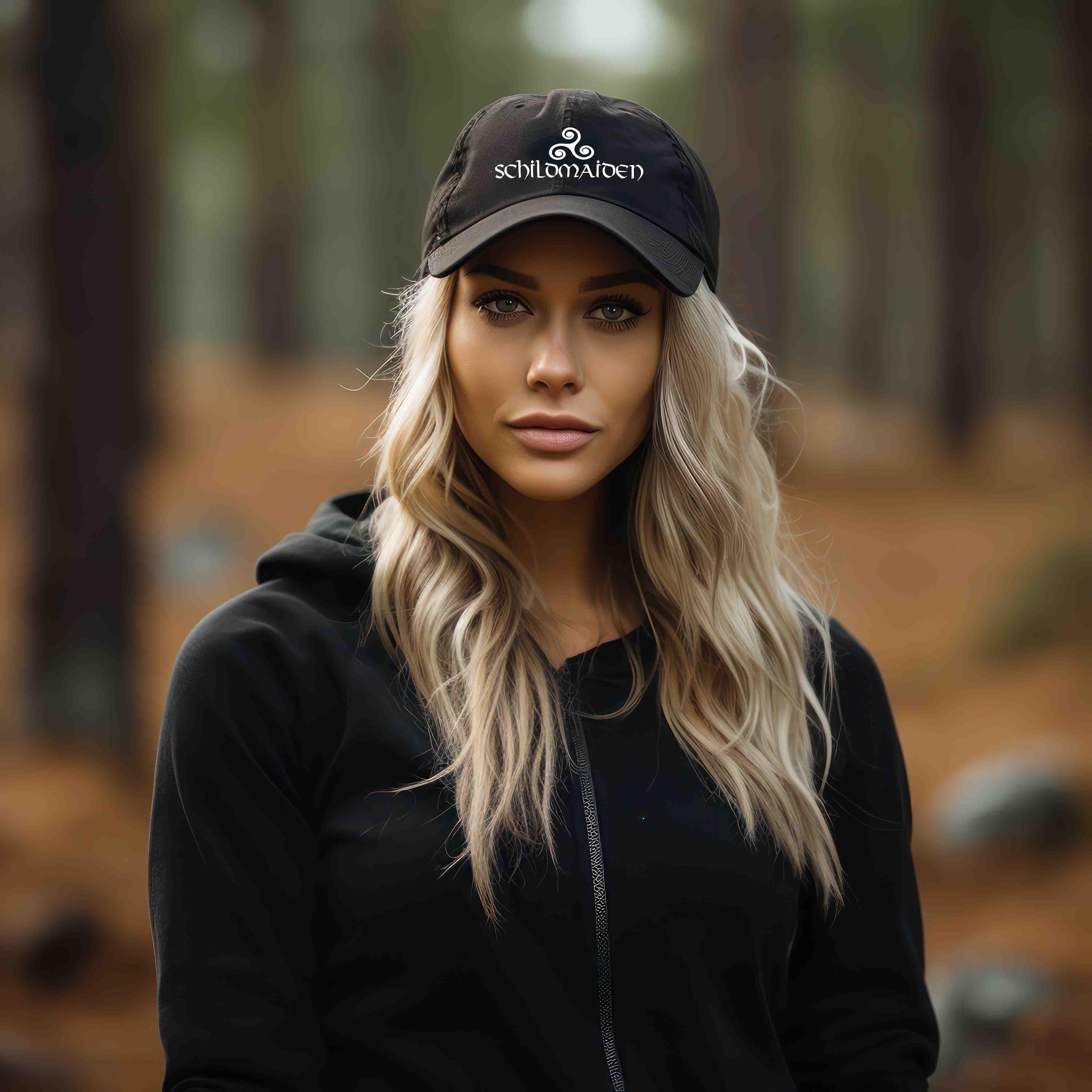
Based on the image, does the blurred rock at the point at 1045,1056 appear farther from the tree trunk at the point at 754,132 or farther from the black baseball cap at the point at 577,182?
the black baseball cap at the point at 577,182

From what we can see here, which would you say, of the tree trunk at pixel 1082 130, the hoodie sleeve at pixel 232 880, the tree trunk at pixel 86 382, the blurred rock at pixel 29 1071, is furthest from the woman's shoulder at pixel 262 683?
the tree trunk at pixel 1082 130

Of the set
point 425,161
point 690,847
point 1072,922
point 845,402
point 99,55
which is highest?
point 99,55

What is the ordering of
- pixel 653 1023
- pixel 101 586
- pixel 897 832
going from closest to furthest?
1. pixel 653 1023
2. pixel 897 832
3. pixel 101 586

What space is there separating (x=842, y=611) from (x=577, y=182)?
255 centimetres

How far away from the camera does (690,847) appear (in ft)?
3.78

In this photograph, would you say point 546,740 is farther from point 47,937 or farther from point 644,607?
point 47,937

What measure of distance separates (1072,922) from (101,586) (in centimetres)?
293

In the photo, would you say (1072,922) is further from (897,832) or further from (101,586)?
(101,586)

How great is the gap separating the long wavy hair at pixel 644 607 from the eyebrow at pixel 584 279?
2.1 inches

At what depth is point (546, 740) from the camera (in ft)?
3.87

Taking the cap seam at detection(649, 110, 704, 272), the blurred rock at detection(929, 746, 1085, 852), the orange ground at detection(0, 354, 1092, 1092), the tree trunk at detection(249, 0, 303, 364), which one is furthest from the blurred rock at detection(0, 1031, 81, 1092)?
the cap seam at detection(649, 110, 704, 272)

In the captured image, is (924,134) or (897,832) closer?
(897,832)

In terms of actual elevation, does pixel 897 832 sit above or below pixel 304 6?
below

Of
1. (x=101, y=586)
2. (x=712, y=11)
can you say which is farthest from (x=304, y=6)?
(x=101, y=586)
